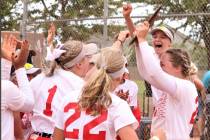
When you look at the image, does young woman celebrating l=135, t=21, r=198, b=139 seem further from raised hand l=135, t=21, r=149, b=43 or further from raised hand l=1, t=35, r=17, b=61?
raised hand l=1, t=35, r=17, b=61

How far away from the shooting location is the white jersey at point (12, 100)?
4.16 meters

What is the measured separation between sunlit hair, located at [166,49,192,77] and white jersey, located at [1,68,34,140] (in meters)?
1.22

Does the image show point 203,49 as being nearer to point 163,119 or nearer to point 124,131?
point 163,119

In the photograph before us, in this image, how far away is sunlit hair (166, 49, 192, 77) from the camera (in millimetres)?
4492

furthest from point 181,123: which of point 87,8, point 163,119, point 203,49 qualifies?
point 87,8

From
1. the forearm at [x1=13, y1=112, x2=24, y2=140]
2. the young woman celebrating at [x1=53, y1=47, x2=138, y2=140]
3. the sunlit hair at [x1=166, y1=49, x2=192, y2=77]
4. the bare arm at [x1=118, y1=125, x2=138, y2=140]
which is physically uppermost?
the sunlit hair at [x1=166, y1=49, x2=192, y2=77]

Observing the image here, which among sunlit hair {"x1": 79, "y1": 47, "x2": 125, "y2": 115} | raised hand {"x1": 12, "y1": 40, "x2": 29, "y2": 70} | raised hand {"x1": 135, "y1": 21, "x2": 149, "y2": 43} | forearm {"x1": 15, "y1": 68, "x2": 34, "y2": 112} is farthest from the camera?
forearm {"x1": 15, "y1": 68, "x2": 34, "y2": 112}

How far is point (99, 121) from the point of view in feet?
11.3

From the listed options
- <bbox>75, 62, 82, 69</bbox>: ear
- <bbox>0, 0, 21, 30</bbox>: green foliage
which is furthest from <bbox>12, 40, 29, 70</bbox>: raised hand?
<bbox>0, 0, 21, 30</bbox>: green foliage

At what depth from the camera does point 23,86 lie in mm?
4504

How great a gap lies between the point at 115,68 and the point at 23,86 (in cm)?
121

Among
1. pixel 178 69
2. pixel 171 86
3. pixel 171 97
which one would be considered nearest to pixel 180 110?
pixel 171 97

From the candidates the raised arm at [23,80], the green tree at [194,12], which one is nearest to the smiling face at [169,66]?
the raised arm at [23,80]

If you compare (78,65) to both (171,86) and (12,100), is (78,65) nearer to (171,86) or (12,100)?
(12,100)
